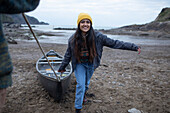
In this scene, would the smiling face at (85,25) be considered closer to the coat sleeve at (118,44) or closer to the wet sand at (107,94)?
the coat sleeve at (118,44)

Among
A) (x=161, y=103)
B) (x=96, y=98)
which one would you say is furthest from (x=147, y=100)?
(x=96, y=98)

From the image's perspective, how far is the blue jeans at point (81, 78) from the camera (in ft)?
11.4

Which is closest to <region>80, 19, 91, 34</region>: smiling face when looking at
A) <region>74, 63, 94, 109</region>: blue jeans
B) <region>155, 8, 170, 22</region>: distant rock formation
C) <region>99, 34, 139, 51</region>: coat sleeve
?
<region>99, 34, 139, 51</region>: coat sleeve

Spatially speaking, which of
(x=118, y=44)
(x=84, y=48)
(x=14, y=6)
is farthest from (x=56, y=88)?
(x=14, y=6)

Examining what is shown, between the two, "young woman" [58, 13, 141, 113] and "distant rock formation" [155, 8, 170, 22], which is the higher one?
"distant rock formation" [155, 8, 170, 22]

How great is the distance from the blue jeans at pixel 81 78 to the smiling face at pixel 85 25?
797 mm

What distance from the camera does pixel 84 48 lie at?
3.56 m

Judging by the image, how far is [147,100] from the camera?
4664 mm

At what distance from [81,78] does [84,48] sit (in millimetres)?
678

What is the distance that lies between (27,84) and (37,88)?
2.11ft

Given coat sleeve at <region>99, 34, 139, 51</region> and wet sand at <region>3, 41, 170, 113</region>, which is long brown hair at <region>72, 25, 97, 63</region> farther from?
wet sand at <region>3, 41, 170, 113</region>

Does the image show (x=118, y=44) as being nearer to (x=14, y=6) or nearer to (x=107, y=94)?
(x=107, y=94)

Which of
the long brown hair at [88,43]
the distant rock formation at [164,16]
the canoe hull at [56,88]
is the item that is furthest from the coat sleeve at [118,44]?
the distant rock formation at [164,16]

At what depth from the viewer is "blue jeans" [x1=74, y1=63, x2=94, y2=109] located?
347cm
